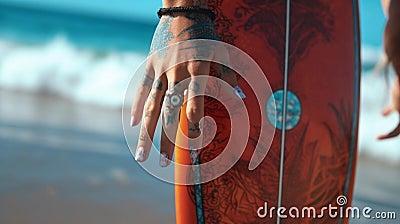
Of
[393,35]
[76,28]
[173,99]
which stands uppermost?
[76,28]

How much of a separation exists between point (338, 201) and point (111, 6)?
43.4ft

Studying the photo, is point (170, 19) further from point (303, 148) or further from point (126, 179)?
point (126, 179)

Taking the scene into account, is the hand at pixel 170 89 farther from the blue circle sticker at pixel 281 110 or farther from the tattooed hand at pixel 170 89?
the blue circle sticker at pixel 281 110

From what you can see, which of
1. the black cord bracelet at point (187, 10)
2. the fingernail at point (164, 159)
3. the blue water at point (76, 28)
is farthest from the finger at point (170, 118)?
the blue water at point (76, 28)

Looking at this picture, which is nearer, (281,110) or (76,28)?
(281,110)

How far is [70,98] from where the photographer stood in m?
6.74

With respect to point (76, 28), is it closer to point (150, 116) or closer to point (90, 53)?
point (90, 53)

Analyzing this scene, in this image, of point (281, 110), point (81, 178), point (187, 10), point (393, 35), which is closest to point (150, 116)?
point (187, 10)

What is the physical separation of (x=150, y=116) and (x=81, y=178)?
2.62 metres

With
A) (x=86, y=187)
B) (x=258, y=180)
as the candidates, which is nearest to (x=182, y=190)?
(x=258, y=180)

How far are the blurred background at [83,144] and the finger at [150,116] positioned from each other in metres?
1.43

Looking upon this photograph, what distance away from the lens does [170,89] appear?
1118mm

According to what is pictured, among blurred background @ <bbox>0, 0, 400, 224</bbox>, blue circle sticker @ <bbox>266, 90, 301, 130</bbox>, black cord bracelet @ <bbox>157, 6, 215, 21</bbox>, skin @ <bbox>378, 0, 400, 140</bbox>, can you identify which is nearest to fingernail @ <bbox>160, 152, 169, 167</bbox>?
black cord bracelet @ <bbox>157, 6, 215, 21</bbox>

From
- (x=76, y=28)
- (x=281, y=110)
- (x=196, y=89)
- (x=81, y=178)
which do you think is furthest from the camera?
(x=76, y=28)
